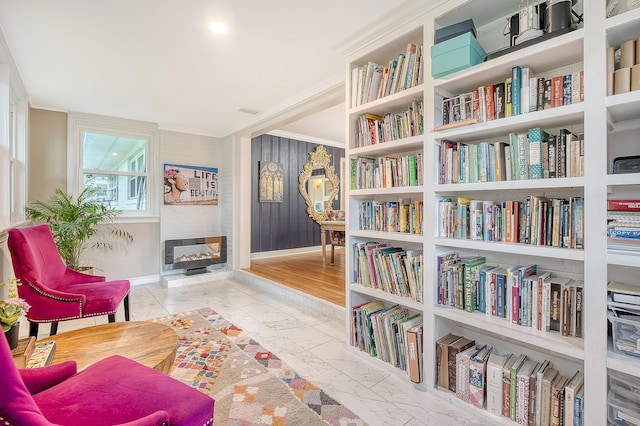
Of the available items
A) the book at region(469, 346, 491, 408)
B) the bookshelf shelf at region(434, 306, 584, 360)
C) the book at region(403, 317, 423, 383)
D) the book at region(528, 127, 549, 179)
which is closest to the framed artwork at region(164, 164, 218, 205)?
the book at region(403, 317, 423, 383)

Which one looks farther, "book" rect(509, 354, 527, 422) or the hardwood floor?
the hardwood floor

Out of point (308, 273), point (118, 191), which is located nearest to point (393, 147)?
point (308, 273)

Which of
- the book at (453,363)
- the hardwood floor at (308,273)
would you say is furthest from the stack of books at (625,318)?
the hardwood floor at (308,273)

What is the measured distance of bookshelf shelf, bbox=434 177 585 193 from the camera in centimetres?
141

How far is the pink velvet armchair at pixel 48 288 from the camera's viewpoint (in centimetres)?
216

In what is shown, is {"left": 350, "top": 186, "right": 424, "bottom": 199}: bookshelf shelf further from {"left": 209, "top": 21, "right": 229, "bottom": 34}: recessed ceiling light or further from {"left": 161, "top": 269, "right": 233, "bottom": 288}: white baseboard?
{"left": 161, "top": 269, "right": 233, "bottom": 288}: white baseboard

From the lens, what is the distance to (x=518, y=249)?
5.17 ft

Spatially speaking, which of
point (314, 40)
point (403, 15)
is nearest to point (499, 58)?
point (403, 15)

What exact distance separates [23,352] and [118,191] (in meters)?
3.62

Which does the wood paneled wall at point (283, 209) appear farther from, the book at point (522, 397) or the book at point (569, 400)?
the book at point (569, 400)

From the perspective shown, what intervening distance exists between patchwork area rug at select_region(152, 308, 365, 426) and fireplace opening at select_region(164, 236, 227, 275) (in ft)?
6.86

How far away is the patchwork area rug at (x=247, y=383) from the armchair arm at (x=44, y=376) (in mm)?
776

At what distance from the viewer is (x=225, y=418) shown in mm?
1672

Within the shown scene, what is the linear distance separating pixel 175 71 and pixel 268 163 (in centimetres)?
312
